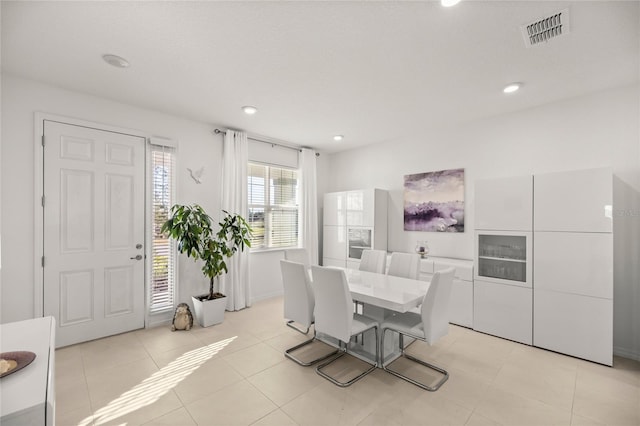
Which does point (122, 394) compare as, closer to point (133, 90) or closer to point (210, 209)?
point (210, 209)

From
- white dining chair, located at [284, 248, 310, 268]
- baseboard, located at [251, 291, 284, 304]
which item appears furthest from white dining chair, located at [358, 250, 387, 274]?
baseboard, located at [251, 291, 284, 304]

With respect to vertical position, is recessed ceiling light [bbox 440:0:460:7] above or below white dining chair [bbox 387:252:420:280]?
above

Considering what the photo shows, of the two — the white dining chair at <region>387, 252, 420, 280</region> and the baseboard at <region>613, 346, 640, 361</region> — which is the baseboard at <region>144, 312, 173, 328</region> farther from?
the baseboard at <region>613, 346, 640, 361</region>

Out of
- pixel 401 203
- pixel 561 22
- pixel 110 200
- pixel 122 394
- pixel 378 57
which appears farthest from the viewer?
pixel 401 203

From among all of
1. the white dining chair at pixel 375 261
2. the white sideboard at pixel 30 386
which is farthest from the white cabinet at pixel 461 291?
the white sideboard at pixel 30 386

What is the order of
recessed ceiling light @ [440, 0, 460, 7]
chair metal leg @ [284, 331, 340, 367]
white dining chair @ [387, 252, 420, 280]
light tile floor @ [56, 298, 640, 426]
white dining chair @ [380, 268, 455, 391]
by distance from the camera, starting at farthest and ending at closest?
white dining chair @ [387, 252, 420, 280]
chair metal leg @ [284, 331, 340, 367]
white dining chair @ [380, 268, 455, 391]
light tile floor @ [56, 298, 640, 426]
recessed ceiling light @ [440, 0, 460, 7]

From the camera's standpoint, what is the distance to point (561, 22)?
1.99 m

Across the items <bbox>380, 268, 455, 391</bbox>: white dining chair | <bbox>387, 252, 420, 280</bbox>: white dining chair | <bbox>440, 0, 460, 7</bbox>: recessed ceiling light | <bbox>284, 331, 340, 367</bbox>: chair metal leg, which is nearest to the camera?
<bbox>440, 0, 460, 7</bbox>: recessed ceiling light

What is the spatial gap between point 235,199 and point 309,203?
59.4 inches

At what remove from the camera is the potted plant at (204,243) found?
11.7 ft

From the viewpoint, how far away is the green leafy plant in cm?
356

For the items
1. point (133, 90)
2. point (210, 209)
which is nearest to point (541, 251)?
point (210, 209)

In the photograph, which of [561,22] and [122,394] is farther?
[122,394]

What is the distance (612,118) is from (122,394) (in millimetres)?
5355
